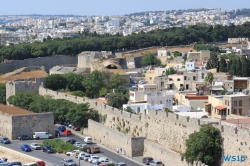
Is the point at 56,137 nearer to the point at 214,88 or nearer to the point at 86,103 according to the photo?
the point at 86,103

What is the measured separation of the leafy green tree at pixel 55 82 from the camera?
47.2 meters

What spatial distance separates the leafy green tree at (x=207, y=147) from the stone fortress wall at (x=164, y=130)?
0.27 m

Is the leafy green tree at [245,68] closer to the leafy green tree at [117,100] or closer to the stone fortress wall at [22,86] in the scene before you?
the leafy green tree at [117,100]

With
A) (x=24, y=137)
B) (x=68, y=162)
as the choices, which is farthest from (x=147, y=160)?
(x=24, y=137)

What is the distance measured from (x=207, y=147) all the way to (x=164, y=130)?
4927 mm

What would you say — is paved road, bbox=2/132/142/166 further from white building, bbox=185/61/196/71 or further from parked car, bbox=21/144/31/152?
white building, bbox=185/61/196/71

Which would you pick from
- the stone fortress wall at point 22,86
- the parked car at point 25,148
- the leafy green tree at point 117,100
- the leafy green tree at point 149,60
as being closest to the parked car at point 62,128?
the leafy green tree at point 117,100

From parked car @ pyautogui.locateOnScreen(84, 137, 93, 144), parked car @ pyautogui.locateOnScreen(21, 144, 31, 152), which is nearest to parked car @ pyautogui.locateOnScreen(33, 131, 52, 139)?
parked car @ pyautogui.locateOnScreen(84, 137, 93, 144)

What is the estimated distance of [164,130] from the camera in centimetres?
3328

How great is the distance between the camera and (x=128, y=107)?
39312 millimetres

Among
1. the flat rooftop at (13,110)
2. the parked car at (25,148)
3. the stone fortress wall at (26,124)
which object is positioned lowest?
the parked car at (25,148)

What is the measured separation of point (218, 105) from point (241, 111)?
45.6 inches

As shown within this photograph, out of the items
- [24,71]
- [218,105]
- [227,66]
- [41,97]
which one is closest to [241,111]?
[218,105]

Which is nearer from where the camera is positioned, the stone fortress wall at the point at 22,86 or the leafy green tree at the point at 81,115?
the leafy green tree at the point at 81,115
